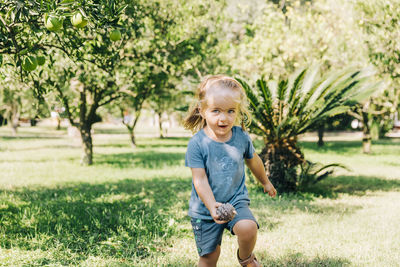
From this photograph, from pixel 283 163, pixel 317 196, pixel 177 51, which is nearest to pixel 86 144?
pixel 177 51

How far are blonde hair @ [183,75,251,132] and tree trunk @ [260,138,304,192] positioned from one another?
A: 473cm

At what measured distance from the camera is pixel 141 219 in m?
5.26

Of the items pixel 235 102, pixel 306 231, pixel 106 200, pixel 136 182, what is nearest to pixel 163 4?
pixel 136 182

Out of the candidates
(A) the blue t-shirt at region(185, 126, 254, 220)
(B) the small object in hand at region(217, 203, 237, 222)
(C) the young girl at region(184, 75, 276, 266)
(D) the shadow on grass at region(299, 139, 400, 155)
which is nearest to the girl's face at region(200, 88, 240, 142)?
(C) the young girl at region(184, 75, 276, 266)

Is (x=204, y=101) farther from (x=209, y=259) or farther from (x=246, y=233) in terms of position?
(x=209, y=259)

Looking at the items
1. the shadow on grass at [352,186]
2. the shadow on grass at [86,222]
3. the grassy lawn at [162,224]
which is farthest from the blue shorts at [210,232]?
the shadow on grass at [352,186]

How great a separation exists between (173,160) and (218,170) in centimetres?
1174

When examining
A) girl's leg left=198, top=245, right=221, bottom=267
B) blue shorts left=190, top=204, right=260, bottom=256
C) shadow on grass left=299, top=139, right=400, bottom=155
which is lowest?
shadow on grass left=299, top=139, right=400, bottom=155

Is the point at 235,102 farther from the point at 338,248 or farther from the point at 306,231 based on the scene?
the point at 306,231

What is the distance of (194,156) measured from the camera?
9.18 feet

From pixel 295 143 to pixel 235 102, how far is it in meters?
5.43

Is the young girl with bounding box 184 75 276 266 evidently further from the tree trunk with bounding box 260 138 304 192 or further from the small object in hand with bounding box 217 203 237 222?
the tree trunk with bounding box 260 138 304 192

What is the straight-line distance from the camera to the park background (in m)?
3.85

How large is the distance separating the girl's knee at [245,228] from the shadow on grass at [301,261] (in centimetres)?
116
